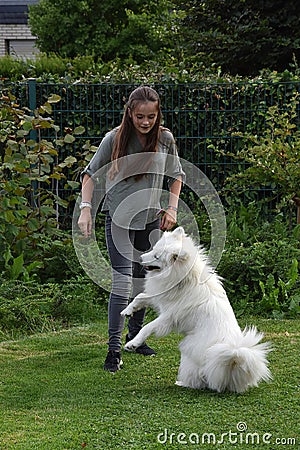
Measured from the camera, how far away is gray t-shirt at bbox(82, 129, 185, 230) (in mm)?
5152

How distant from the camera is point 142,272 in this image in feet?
18.3

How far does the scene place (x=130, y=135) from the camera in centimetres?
512

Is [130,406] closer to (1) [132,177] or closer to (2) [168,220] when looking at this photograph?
(2) [168,220]

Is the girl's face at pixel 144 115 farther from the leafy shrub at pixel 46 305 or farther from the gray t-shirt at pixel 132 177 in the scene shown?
the leafy shrub at pixel 46 305

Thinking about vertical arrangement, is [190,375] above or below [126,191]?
below

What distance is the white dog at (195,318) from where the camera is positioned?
4.61 m

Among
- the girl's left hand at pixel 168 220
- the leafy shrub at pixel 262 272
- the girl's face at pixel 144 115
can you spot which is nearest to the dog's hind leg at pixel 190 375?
the girl's left hand at pixel 168 220

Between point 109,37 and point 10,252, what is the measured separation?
31.0 ft

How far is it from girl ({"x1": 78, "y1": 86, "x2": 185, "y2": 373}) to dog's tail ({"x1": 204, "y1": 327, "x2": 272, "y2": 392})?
90 centimetres

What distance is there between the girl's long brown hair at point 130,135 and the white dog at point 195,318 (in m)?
0.63

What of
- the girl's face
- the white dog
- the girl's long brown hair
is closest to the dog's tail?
the white dog

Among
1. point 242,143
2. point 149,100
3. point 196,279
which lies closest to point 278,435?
point 196,279

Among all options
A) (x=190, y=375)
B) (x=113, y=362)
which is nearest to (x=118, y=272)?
(x=113, y=362)

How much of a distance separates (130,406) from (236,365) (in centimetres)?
69
